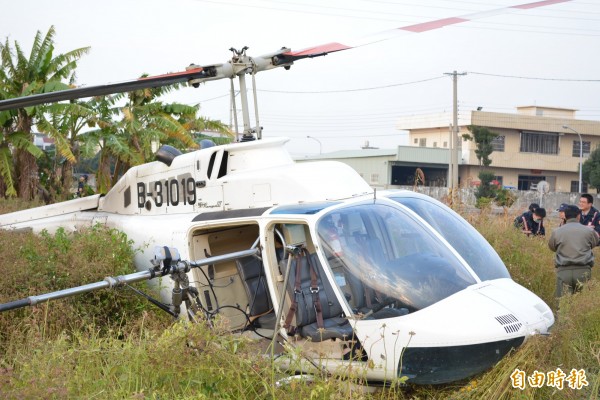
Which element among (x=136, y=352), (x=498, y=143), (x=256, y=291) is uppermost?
(x=136, y=352)

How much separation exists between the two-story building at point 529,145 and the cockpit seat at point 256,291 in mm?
54747

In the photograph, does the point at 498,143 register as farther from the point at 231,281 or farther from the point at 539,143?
the point at 231,281

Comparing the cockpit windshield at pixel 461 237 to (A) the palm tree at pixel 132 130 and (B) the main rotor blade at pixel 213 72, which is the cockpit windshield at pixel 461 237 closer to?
(B) the main rotor blade at pixel 213 72

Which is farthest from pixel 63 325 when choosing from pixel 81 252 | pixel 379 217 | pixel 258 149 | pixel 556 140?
pixel 556 140

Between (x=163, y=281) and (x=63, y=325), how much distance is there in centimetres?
120

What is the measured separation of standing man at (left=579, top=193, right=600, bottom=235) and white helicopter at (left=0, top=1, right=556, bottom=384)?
511 cm

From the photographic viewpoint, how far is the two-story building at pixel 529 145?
60.8m

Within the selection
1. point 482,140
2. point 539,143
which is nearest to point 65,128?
point 482,140

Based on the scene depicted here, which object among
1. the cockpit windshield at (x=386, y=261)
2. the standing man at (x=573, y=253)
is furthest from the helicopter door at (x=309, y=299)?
the standing man at (x=573, y=253)

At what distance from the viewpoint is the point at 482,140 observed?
55469 mm

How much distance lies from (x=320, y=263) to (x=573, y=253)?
4598 millimetres

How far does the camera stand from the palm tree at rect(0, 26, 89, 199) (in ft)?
65.0

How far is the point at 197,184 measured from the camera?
24.6 feet

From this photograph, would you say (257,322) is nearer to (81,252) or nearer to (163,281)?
(163,281)
